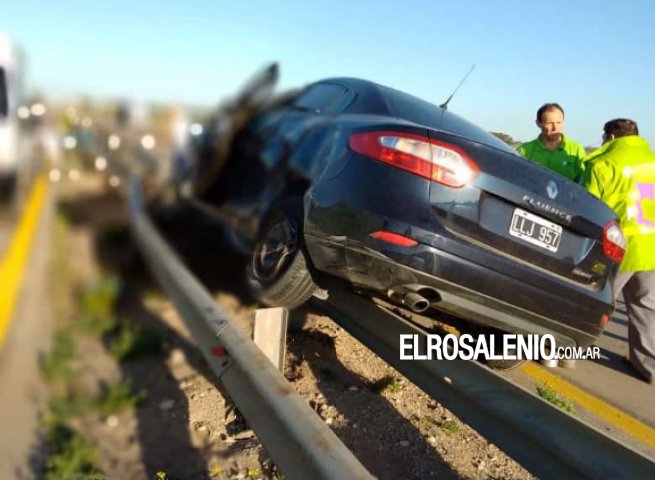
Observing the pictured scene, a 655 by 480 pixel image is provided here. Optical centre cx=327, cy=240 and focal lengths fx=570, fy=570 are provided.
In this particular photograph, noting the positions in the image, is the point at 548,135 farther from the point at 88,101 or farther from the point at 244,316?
the point at 88,101

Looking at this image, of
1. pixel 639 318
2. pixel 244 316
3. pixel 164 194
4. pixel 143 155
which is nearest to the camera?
pixel 244 316

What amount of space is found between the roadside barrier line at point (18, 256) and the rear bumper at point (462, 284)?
125 centimetres

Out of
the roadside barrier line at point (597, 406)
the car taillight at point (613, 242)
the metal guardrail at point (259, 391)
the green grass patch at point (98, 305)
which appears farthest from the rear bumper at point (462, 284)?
the green grass patch at point (98, 305)

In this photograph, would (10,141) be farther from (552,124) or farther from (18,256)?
(552,124)

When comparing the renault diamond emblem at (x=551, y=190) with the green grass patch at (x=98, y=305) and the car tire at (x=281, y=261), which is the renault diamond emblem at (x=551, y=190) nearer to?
the car tire at (x=281, y=261)

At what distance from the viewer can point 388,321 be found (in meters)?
2.82

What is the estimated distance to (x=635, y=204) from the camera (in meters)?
3.84

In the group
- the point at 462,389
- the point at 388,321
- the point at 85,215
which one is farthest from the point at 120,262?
the point at 462,389

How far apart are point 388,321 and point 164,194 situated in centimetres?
178

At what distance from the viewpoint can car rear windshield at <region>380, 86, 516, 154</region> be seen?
2.86 metres

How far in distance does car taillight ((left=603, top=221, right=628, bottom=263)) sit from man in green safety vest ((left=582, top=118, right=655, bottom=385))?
906 mm

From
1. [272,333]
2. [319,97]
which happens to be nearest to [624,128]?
[319,97]

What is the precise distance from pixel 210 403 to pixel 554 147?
2987mm

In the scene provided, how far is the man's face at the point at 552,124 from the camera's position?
3.91 metres
